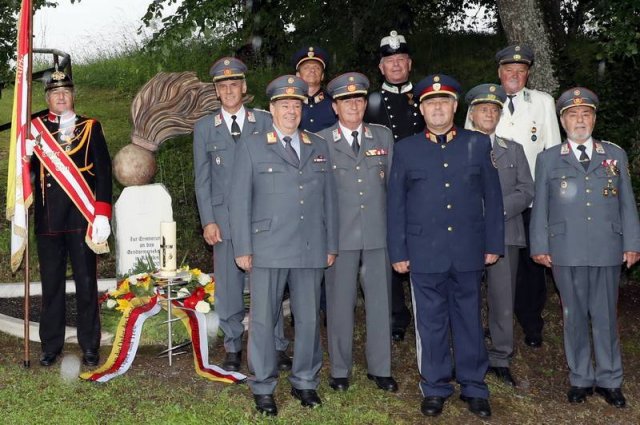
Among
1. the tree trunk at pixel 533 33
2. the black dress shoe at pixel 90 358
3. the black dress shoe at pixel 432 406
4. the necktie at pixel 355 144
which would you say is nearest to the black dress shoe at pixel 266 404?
the black dress shoe at pixel 432 406

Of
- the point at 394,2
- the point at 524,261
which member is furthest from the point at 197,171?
the point at 394,2

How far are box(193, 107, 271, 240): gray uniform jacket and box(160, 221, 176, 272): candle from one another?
0.81 feet

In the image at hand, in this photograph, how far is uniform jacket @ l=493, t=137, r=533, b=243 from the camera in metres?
6.34

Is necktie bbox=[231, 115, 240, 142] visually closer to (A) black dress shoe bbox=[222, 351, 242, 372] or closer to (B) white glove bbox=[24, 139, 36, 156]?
(B) white glove bbox=[24, 139, 36, 156]

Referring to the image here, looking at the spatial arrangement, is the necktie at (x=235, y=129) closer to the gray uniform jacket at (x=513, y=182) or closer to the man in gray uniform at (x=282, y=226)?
the man in gray uniform at (x=282, y=226)

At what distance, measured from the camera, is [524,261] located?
A: 23.6 feet

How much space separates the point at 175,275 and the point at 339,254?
130 centimetres

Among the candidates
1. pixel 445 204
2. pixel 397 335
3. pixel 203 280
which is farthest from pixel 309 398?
pixel 203 280

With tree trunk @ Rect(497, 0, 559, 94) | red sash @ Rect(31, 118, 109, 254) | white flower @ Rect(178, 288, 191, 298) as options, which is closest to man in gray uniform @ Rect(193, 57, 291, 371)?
white flower @ Rect(178, 288, 191, 298)

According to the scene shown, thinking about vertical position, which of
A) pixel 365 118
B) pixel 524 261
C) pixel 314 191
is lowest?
pixel 524 261

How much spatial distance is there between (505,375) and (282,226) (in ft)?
6.91

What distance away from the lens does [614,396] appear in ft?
19.7

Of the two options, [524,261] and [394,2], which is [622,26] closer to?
[524,261]

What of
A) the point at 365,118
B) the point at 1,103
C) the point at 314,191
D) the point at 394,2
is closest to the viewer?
the point at 314,191
